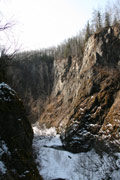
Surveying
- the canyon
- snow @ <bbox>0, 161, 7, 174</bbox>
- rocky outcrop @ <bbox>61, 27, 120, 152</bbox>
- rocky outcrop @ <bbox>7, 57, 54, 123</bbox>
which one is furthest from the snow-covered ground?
rocky outcrop @ <bbox>7, 57, 54, 123</bbox>

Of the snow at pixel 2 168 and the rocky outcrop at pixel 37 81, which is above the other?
the snow at pixel 2 168

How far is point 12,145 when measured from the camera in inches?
138

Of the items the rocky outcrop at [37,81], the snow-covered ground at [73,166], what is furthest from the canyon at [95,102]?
the rocky outcrop at [37,81]

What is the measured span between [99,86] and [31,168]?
57.3ft

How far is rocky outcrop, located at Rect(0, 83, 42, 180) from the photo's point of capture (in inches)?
121

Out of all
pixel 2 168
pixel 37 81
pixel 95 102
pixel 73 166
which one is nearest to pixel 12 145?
pixel 2 168

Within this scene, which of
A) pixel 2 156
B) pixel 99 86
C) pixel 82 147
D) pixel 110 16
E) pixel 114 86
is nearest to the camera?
pixel 2 156

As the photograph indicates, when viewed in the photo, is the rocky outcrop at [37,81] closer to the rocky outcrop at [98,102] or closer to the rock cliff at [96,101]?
the rock cliff at [96,101]

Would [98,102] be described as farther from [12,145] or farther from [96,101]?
[12,145]

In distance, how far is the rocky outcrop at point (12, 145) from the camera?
10.1ft

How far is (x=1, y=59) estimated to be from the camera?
568 cm

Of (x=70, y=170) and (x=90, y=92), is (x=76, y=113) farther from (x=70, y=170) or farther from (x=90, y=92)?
(x=70, y=170)

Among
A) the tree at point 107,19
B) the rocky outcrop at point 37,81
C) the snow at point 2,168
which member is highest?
the tree at point 107,19

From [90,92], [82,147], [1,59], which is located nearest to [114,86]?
[90,92]
